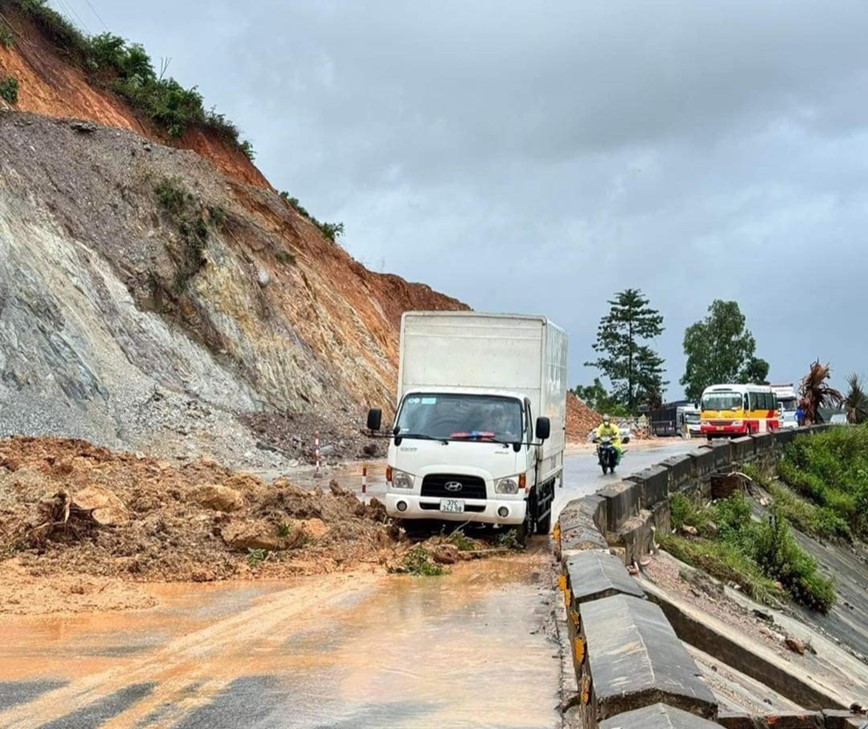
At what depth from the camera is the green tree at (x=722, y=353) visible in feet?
280

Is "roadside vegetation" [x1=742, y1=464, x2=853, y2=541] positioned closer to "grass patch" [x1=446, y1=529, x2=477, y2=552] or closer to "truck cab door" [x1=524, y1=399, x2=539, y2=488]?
"truck cab door" [x1=524, y1=399, x2=539, y2=488]

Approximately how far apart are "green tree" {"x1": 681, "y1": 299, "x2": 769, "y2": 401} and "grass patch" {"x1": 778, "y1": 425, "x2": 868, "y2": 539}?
144 ft

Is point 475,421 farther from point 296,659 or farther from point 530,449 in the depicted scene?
point 296,659

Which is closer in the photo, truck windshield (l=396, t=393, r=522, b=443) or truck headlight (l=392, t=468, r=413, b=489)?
truck headlight (l=392, t=468, r=413, b=489)

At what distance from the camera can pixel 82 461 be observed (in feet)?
60.4

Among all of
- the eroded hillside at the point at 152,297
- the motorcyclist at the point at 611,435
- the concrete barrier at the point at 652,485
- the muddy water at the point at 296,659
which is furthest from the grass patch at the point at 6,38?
the muddy water at the point at 296,659

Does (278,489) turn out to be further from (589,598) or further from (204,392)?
(204,392)

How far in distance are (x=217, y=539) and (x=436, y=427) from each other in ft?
9.94

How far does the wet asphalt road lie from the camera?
6605 millimetres

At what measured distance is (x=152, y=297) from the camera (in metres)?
33.2

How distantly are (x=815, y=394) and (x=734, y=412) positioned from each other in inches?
593

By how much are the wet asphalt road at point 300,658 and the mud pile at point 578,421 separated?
39865 mm

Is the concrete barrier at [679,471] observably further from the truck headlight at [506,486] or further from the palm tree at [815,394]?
the palm tree at [815,394]

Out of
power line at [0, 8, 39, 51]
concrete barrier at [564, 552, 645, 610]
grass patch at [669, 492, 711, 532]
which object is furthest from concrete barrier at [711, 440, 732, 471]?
power line at [0, 8, 39, 51]
